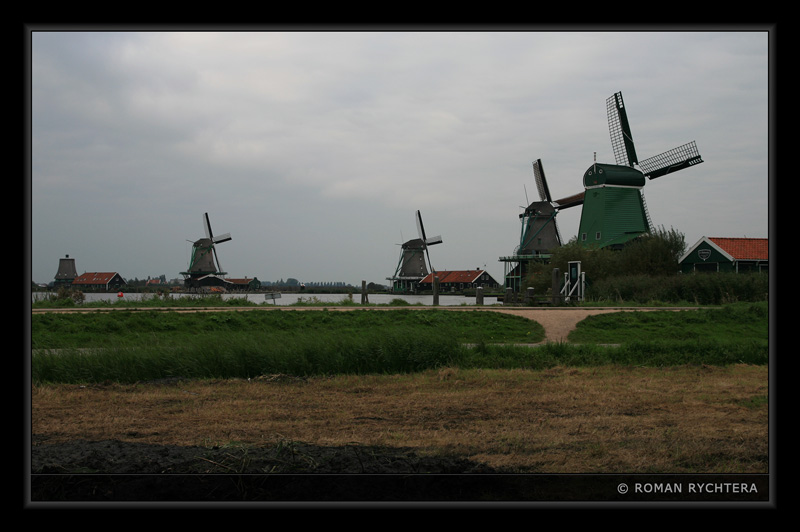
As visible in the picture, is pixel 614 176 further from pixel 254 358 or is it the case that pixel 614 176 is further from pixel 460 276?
pixel 460 276

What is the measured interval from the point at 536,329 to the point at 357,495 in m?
11.9

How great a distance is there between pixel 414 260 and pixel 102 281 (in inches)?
1692

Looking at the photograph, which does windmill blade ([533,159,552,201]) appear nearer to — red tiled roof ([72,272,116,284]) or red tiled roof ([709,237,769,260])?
red tiled roof ([709,237,769,260])

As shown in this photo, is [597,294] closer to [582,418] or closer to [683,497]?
[582,418]

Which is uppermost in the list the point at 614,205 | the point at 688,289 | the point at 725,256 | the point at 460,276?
the point at 614,205

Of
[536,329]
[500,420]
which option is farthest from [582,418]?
[536,329]

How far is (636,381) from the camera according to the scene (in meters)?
9.07

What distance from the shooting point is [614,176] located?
132ft

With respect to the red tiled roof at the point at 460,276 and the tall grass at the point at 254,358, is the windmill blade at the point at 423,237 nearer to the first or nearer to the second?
the red tiled roof at the point at 460,276

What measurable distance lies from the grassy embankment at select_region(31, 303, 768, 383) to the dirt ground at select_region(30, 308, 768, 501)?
117 inches

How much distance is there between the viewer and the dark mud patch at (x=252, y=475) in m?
3.77

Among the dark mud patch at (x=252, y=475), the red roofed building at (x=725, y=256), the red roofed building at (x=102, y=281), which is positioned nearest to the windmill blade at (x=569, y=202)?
the red roofed building at (x=725, y=256)

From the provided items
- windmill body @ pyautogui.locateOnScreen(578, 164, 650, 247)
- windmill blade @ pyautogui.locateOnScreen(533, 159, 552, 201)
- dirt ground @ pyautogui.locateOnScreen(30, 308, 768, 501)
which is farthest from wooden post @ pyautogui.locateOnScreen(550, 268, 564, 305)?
windmill blade @ pyautogui.locateOnScreen(533, 159, 552, 201)

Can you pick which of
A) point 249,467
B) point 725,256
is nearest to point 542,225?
point 725,256
